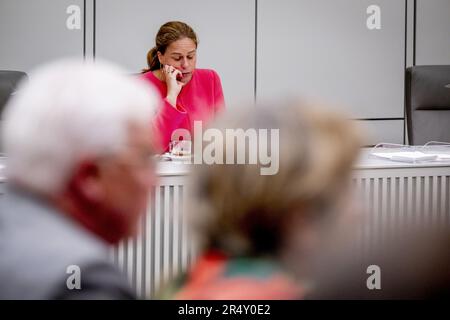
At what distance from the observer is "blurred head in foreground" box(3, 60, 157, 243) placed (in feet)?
2.20

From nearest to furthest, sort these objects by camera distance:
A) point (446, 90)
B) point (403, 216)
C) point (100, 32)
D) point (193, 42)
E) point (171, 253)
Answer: point (171, 253) → point (403, 216) → point (193, 42) → point (446, 90) → point (100, 32)

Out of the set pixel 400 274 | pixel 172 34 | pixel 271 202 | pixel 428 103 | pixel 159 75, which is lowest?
pixel 400 274

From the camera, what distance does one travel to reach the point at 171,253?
2.00 meters

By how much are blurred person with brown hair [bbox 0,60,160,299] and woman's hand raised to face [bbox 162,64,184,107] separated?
2069 mm

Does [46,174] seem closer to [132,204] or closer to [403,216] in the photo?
[132,204]

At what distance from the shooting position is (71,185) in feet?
2.21

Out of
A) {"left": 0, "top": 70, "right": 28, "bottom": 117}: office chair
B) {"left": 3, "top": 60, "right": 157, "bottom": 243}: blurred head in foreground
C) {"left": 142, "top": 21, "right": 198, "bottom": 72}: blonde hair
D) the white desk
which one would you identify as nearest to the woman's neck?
{"left": 142, "top": 21, "right": 198, "bottom": 72}: blonde hair

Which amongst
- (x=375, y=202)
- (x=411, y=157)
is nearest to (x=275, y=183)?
(x=375, y=202)

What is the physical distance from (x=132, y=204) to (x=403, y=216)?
173 cm

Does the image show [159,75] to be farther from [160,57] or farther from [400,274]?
[400,274]

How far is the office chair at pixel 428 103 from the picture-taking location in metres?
2.93

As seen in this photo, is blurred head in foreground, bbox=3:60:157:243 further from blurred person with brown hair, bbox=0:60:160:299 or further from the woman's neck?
the woman's neck

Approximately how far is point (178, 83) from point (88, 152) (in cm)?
214

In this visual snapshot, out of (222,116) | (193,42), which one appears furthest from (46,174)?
(193,42)
